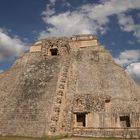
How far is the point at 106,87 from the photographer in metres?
20.5

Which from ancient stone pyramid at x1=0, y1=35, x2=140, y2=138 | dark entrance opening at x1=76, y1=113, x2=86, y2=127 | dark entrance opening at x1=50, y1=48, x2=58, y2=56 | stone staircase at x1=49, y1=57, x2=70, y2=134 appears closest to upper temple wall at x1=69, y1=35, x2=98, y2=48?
ancient stone pyramid at x1=0, y1=35, x2=140, y2=138

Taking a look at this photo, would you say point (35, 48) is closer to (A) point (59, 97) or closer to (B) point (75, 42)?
(B) point (75, 42)

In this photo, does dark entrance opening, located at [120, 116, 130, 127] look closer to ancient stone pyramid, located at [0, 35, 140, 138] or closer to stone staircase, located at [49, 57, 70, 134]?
ancient stone pyramid, located at [0, 35, 140, 138]

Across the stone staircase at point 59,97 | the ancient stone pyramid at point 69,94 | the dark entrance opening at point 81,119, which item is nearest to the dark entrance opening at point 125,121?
the ancient stone pyramid at point 69,94

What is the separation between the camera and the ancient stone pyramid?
1852cm

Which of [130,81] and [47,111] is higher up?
[130,81]

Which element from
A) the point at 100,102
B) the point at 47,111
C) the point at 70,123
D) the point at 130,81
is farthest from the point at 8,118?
the point at 130,81

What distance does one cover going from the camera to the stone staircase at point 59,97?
60.5ft

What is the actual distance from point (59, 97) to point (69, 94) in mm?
811

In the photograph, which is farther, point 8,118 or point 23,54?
point 23,54

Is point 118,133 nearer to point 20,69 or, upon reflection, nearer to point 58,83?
point 58,83

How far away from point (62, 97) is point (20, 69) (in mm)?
5689

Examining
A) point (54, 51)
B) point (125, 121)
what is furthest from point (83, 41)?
point (125, 121)

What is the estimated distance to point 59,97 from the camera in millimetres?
20016
